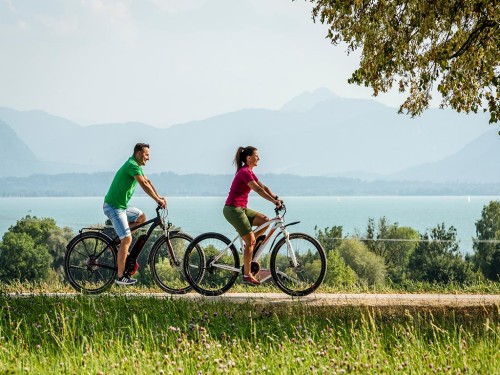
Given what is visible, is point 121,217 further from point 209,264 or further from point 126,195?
point 209,264

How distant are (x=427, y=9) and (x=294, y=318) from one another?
472 centimetres

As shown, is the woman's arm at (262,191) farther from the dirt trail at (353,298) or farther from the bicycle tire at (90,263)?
the bicycle tire at (90,263)

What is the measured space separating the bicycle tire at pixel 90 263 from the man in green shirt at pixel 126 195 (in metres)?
0.40

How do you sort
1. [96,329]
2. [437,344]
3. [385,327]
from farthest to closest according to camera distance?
[385,327]
[96,329]
[437,344]

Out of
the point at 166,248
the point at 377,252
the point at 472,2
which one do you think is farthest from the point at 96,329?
the point at 377,252

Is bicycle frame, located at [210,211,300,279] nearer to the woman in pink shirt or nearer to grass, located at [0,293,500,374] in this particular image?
the woman in pink shirt

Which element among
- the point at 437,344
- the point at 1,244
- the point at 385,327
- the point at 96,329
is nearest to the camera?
the point at 437,344

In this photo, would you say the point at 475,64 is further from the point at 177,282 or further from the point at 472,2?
the point at 177,282

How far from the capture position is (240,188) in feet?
34.5

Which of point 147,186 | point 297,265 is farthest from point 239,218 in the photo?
point 147,186

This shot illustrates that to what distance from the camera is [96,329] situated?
8398 millimetres

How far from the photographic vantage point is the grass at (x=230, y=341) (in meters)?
6.44

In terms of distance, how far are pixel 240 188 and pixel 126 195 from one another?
156 cm

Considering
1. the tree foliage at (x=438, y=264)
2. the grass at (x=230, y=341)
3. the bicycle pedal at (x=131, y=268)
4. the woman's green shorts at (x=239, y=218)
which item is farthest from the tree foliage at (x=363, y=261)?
the grass at (x=230, y=341)
